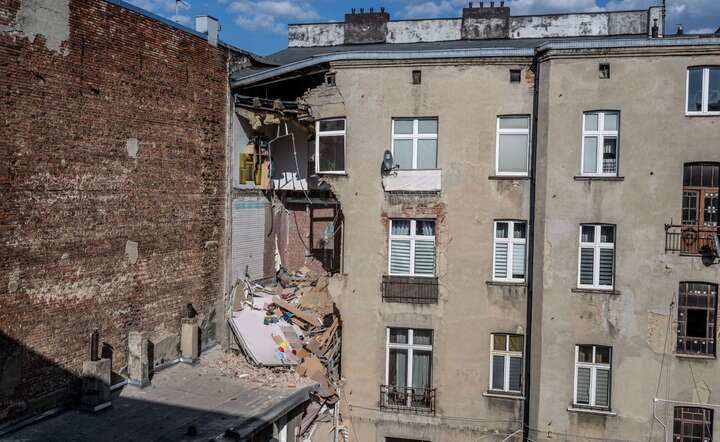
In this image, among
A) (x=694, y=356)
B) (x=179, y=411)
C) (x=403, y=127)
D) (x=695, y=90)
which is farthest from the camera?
(x=403, y=127)

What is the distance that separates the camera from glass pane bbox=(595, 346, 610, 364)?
47.3ft

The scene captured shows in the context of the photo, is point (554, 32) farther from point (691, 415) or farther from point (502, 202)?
point (691, 415)

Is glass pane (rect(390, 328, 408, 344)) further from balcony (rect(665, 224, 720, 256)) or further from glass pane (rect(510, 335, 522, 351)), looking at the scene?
balcony (rect(665, 224, 720, 256))

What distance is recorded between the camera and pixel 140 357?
47.0 ft

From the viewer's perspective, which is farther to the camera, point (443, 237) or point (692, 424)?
point (443, 237)

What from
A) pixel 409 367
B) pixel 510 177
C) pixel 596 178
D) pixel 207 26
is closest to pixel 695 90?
pixel 596 178

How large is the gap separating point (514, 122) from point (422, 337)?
18.7 feet

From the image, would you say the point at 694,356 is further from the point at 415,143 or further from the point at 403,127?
the point at 403,127

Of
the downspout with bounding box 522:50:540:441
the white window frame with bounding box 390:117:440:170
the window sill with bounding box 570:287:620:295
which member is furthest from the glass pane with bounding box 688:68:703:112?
the white window frame with bounding box 390:117:440:170

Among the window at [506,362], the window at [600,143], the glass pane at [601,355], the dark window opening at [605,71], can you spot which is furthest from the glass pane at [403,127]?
the glass pane at [601,355]

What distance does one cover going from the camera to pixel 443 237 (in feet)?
50.0

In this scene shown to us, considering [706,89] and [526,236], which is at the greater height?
[706,89]

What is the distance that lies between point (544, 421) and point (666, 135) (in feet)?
23.0

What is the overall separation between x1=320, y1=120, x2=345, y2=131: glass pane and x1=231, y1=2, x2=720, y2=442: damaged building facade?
2.6 inches
